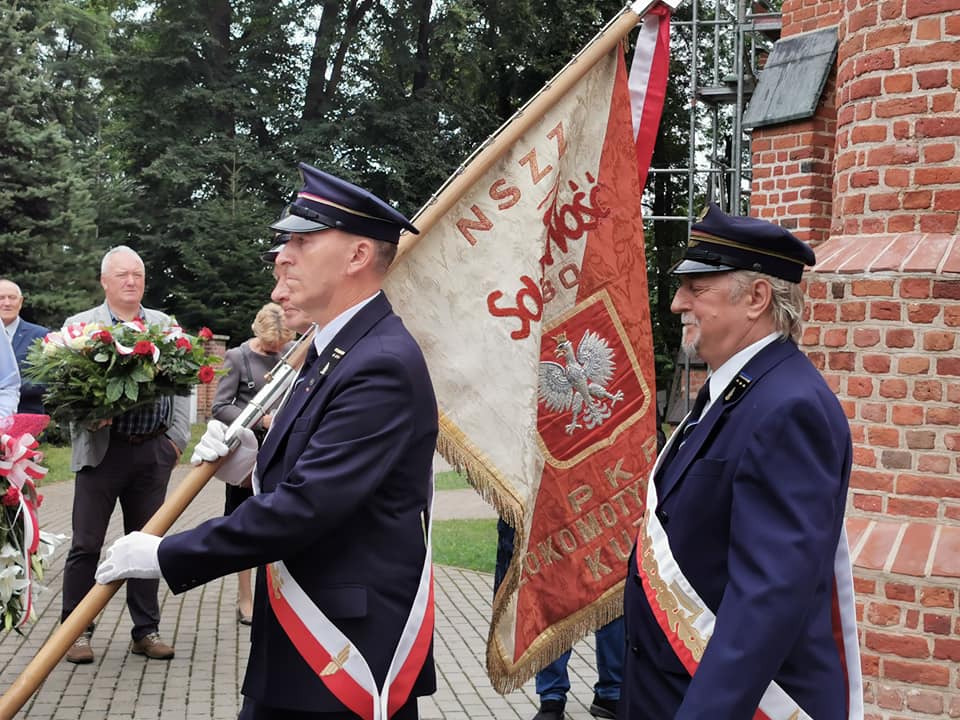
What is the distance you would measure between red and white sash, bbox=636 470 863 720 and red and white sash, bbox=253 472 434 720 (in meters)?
0.63

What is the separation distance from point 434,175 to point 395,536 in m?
26.7

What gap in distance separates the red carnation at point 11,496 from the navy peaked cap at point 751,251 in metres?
2.39

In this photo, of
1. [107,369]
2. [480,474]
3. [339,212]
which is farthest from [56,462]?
[339,212]

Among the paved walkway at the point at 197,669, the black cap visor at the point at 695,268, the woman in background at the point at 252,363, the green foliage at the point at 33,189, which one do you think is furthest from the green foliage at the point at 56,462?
the black cap visor at the point at 695,268

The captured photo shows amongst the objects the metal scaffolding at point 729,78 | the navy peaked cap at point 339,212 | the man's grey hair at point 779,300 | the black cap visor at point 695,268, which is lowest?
the man's grey hair at point 779,300

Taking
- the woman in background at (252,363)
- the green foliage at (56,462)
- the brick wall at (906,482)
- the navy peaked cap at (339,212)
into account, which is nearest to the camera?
the navy peaked cap at (339,212)

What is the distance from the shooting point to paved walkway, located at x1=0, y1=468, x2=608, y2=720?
5.91 meters

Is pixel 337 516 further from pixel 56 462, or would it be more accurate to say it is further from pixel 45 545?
pixel 56 462

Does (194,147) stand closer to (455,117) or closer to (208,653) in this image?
(455,117)

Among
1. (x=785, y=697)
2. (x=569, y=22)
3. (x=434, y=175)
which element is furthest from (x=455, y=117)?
(x=785, y=697)

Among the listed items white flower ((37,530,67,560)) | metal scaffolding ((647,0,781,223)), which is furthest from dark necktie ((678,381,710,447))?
metal scaffolding ((647,0,781,223))

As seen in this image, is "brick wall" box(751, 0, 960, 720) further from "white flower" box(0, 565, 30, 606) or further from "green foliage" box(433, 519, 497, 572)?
"green foliage" box(433, 519, 497, 572)

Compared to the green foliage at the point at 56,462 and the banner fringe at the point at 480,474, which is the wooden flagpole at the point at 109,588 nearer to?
the banner fringe at the point at 480,474

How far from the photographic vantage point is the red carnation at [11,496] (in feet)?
13.0
